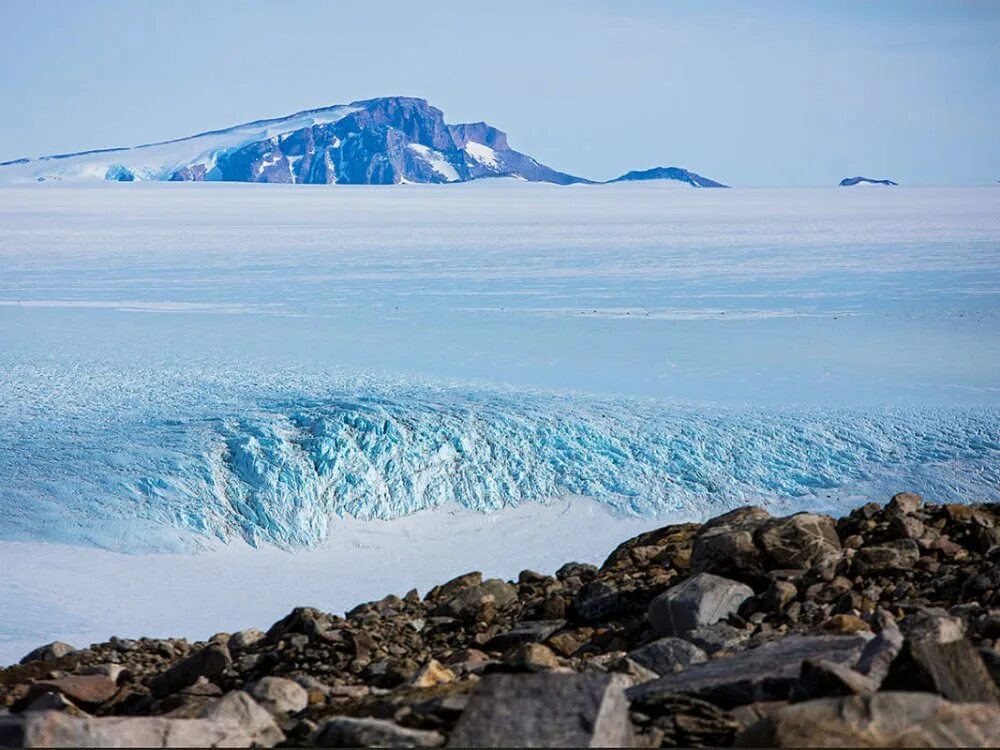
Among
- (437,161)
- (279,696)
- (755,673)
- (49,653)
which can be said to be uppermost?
(437,161)

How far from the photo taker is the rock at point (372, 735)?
118 inches

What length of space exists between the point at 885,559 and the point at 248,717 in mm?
3021

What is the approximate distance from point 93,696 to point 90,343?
1041 centimetres

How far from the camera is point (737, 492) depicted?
10281 mm

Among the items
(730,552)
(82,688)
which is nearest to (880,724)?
(730,552)

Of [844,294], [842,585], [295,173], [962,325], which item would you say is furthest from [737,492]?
[295,173]

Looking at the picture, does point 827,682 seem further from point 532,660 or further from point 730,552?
point 730,552

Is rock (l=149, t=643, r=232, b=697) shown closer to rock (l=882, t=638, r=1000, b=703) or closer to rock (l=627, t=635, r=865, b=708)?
rock (l=627, t=635, r=865, b=708)

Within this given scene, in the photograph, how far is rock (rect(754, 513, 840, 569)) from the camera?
18.5ft

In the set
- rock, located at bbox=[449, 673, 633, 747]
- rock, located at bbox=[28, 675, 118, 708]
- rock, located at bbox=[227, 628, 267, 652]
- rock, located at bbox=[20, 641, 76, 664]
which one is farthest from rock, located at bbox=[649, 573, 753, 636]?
rock, located at bbox=[20, 641, 76, 664]

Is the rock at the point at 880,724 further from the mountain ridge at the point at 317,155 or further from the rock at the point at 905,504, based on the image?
the mountain ridge at the point at 317,155

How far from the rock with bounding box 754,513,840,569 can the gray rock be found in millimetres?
2754

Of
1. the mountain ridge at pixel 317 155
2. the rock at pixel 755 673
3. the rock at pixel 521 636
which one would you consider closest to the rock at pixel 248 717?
the rock at pixel 755 673

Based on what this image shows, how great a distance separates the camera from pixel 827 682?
3111mm
